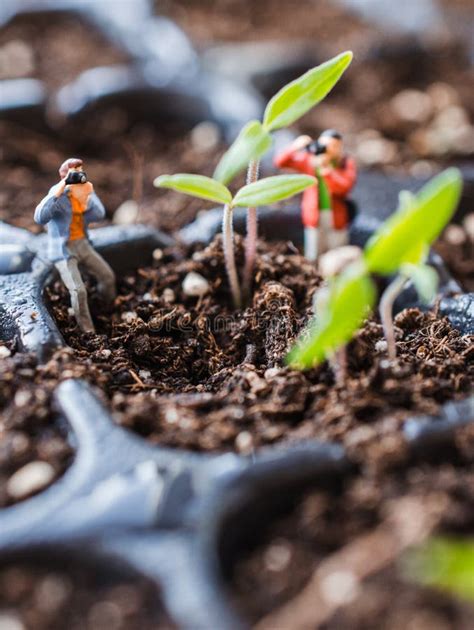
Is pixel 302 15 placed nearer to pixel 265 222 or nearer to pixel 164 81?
pixel 164 81

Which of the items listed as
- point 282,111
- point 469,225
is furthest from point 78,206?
point 469,225

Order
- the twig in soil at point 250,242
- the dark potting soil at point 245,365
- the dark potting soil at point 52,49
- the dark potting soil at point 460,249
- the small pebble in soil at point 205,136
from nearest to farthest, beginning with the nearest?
the dark potting soil at point 245,365 → the twig in soil at point 250,242 → the dark potting soil at point 460,249 → the small pebble in soil at point 205,136 → the dark potting soil at point 52,49

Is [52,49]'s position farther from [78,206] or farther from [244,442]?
[244,442]

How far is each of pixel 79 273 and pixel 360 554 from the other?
1.84ft

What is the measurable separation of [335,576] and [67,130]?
129cm

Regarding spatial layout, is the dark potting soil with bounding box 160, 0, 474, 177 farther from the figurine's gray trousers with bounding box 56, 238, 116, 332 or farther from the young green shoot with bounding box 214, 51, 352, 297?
the figurine's gray trousers with bounding box 56, 238, 116, 332

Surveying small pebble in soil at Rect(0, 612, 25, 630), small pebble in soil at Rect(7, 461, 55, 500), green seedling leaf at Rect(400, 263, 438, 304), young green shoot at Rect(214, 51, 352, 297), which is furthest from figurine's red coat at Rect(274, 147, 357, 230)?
small pebble in soil at Rect(0, 612, 25, 630)

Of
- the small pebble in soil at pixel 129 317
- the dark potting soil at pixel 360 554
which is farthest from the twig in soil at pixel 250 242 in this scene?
the dark potting soil at pixel 360 554

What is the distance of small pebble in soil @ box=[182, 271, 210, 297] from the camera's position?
119 centimetres

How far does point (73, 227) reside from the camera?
1.09 metres

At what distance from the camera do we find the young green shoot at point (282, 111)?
1017mm

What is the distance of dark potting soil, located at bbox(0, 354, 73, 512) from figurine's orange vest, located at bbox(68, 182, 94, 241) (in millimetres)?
192

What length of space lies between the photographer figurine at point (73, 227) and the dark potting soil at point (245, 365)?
56 mm

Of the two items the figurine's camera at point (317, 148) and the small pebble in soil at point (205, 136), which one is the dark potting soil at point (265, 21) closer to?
the small pebble in soil at point (205, 136)
